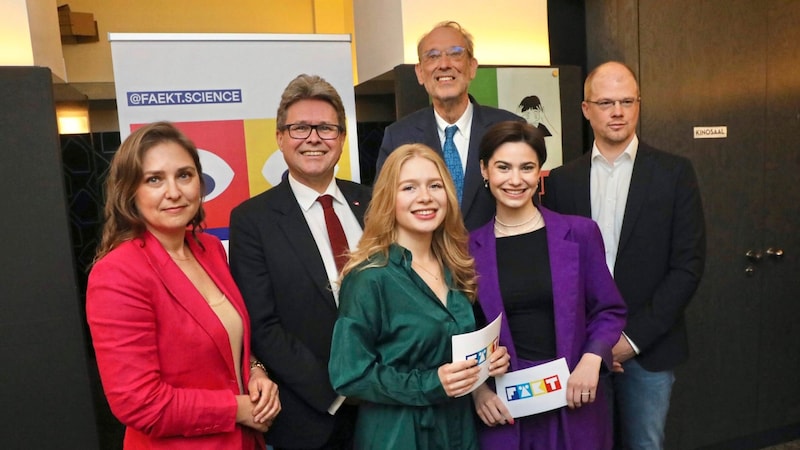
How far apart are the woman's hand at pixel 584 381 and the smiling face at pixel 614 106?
0.93 metres

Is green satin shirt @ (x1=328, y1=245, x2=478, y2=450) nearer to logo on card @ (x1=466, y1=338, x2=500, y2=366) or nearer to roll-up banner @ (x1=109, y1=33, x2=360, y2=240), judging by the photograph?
logo on card @ (x1=466, y1=338, x2=500, y2=366)

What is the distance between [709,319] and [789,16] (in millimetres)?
2042

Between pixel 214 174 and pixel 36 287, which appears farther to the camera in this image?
pixel 214 174

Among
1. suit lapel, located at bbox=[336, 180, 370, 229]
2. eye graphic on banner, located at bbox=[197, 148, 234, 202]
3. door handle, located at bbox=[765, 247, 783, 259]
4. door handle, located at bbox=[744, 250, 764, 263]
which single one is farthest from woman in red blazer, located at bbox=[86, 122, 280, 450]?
door handle, located at bbox=[765, 247, 783, 259]

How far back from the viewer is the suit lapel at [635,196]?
227 centimetres

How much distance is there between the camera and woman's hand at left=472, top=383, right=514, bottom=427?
1819 mm

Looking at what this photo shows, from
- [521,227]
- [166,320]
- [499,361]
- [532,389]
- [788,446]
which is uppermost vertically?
[521,227]

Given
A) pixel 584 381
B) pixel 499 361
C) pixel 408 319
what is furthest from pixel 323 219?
pixel 584 381

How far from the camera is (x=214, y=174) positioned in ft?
10.2

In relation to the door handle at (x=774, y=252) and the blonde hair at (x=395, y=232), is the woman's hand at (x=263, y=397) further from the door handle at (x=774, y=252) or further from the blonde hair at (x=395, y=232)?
the door handle at (x=774, y=252)

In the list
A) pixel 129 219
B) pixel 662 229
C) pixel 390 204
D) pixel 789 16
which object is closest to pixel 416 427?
pixel 390 204

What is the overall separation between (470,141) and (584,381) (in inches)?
43.7

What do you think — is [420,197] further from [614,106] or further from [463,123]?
[614,106]

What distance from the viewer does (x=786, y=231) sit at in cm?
385
